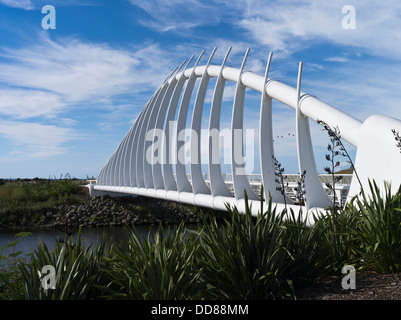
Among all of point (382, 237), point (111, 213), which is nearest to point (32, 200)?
point (111, 213)

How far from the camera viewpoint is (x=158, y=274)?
14.3 feet

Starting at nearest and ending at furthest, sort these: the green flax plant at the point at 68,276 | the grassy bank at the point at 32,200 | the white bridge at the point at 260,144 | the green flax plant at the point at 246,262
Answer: the green flax plant at the point at 68,276
the green flax plant at the point at 246,262
the white bridge at the point at 260,144
the grassy bank at the point at 32,200

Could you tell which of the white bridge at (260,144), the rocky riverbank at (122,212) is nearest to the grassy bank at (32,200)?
the rocky riverbank at (122,212)

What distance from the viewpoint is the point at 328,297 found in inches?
173

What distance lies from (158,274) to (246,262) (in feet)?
3.35

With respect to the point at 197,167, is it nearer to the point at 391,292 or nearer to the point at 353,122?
the point at 353,122

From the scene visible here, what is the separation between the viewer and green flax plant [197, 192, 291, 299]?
456 cm

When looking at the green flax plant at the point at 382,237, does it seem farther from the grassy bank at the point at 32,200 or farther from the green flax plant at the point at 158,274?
the grassy bank at the point at 32,200

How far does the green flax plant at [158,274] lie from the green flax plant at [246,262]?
0.22 m

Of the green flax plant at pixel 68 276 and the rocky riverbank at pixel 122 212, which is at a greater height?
the rocky riverbank at pixel 122 212

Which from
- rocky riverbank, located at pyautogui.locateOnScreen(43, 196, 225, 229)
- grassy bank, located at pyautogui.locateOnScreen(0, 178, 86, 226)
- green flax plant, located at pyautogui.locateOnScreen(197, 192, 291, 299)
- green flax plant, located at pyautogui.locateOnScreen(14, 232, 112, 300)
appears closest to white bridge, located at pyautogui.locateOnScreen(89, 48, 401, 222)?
green flax plant, located at pyautogui.locateOnScreen(197, 192, 291, 299)

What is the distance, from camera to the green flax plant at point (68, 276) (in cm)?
445

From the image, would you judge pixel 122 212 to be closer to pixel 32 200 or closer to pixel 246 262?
pixel 32 200

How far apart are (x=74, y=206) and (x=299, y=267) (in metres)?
33.9
